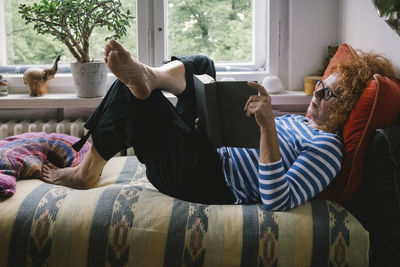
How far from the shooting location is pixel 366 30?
202cm

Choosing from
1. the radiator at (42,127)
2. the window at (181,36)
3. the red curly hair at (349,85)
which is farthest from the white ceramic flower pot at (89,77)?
the red curly hair at (349,85)

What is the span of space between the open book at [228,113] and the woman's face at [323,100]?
332 mm

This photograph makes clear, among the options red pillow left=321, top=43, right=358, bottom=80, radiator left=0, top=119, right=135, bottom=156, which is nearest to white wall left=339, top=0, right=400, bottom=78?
red pillow left=321, top=43, right=358, bottom=80

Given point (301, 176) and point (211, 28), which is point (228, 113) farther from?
point (211, 28)

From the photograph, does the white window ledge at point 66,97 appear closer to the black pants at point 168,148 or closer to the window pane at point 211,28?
the window pane at point 211,28

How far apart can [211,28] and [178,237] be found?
1.62m

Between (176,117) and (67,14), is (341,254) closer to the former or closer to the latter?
(176,117)

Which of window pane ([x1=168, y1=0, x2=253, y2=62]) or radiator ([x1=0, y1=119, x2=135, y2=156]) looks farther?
window pane ([x1=168, y1=0, x2=253, y2=62])

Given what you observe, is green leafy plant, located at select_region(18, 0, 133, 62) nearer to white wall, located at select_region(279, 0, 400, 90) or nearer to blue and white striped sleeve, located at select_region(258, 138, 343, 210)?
white wall, located at select_region(279, 0, 400, 90)

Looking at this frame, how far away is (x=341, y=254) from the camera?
128 cm

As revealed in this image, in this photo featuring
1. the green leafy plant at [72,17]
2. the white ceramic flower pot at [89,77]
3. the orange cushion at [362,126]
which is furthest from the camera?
the white ceramic flower pot at [89,77]

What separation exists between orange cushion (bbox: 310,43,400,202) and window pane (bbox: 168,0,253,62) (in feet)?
4.30

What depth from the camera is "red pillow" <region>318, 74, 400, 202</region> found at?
1380mm

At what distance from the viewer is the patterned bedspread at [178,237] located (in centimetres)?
127
